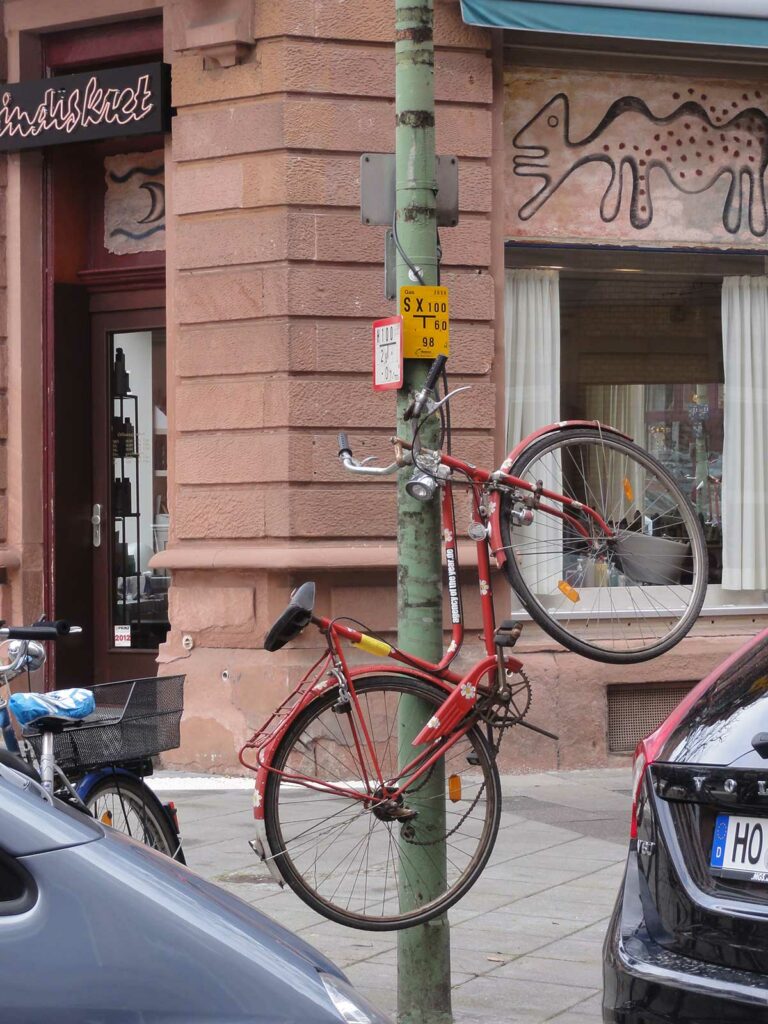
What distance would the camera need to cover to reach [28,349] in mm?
11539

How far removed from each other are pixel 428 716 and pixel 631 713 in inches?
226

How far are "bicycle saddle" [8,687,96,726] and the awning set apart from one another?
6110mm

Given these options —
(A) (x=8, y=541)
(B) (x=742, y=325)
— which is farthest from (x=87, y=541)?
(B) (x=742, y=325)

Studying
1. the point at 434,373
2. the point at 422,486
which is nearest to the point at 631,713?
the point at 422,486

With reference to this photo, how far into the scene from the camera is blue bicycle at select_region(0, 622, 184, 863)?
17.6 ft

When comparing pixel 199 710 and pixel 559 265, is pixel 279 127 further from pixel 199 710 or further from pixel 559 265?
pixel 199 710

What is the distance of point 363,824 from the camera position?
5500mm

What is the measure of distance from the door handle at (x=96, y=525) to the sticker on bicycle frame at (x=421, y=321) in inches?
267

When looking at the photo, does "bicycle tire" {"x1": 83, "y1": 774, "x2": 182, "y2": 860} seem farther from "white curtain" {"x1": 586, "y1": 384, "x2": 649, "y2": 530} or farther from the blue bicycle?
"white curtain" {"x1": 586, "y1": 384, "x2": 649, "y2": 530}

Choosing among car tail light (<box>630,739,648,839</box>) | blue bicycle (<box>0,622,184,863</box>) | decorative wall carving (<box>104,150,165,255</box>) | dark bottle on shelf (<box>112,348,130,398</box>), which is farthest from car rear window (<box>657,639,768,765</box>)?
dark bottle on shelf (<box>112,348,130,398</box>)

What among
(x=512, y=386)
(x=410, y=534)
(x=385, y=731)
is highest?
(x=512, y=386)

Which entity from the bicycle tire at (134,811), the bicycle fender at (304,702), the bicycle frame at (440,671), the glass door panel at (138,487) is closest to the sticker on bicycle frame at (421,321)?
the bicycle frame at (440,671)

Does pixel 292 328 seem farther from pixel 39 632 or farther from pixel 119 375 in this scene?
pixel 39 632

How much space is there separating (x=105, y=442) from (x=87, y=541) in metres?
0.76
